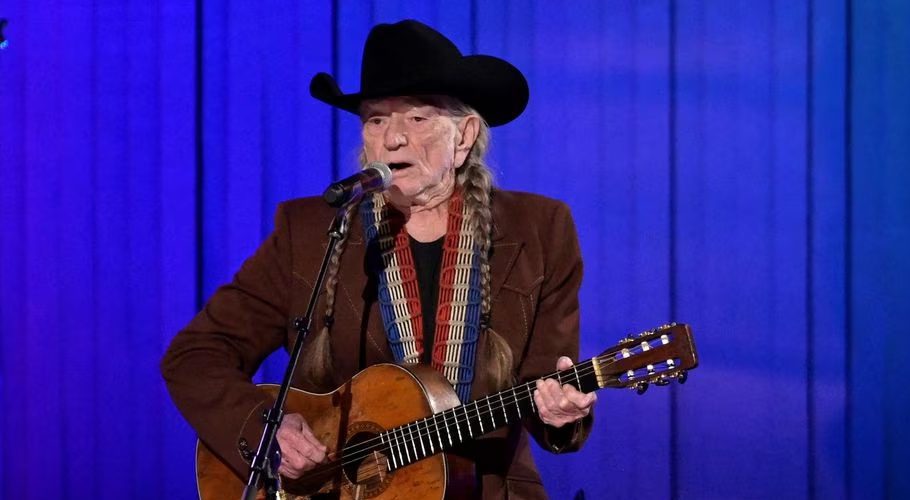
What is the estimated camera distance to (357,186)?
7.03 feet

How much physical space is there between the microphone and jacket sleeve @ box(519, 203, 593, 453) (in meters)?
0.65

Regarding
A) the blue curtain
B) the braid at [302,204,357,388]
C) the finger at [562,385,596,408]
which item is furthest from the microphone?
the blue curtain

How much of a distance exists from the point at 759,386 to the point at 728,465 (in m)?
0.31

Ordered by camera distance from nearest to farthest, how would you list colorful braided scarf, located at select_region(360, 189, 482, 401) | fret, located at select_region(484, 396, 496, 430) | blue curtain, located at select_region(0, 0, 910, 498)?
fret, located at select_region(484, 396, 496, 430)
colorful braided scarf, located at select_region(360, 189, 482, 401)
blue curtain, located at select_region(0, 0, 910, 498)

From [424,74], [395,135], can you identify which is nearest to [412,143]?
[395,135]

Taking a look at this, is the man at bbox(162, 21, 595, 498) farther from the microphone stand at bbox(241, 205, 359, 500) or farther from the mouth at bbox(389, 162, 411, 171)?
the microphone stand at bbox(241, 205, 359, 500)

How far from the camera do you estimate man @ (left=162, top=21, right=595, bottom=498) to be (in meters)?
2.69

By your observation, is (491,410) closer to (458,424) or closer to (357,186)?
(458,424)

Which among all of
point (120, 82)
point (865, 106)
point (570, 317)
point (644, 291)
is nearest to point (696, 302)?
point (644, 291)

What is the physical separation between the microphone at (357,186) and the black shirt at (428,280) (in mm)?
562

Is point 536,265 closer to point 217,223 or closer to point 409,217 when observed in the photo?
point 409,217

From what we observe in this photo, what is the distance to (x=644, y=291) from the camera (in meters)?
3.79

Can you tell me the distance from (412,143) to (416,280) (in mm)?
362

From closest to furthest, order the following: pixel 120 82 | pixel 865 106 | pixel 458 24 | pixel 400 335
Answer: pixel 400 335 → pixel 865 106 → pixel 458 24 → pixel 120 82
